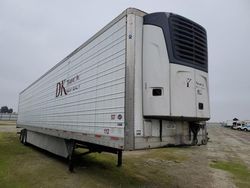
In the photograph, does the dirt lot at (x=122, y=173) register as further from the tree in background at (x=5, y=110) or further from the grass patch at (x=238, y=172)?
the tree in background at (x=5, y=110)

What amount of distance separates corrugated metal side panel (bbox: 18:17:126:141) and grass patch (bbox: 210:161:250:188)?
15.9 ft

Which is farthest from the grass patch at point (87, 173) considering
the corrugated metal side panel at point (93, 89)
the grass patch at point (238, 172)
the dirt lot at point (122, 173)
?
the grass patch at point (238, 172)

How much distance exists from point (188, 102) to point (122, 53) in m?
1.91

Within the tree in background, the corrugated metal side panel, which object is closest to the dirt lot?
the corrugated metal side panel

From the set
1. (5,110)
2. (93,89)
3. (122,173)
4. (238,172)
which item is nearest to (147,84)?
(93,89)

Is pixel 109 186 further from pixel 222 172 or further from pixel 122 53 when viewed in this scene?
pixel 222 172

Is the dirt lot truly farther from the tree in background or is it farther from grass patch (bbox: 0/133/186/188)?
the tree in background

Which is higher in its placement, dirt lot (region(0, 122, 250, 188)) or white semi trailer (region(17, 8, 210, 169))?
white semi trailer (region(17, 8, 210, 169))

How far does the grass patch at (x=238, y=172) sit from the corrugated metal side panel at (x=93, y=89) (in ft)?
15.9

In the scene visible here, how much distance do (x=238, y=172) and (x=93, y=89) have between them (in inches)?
264

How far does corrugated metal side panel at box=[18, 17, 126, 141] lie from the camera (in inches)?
221

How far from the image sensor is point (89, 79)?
23.7ft

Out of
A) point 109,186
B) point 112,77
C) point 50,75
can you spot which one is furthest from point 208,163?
point 50,75

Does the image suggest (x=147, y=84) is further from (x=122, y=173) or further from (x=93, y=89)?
(x=122, y=173)
